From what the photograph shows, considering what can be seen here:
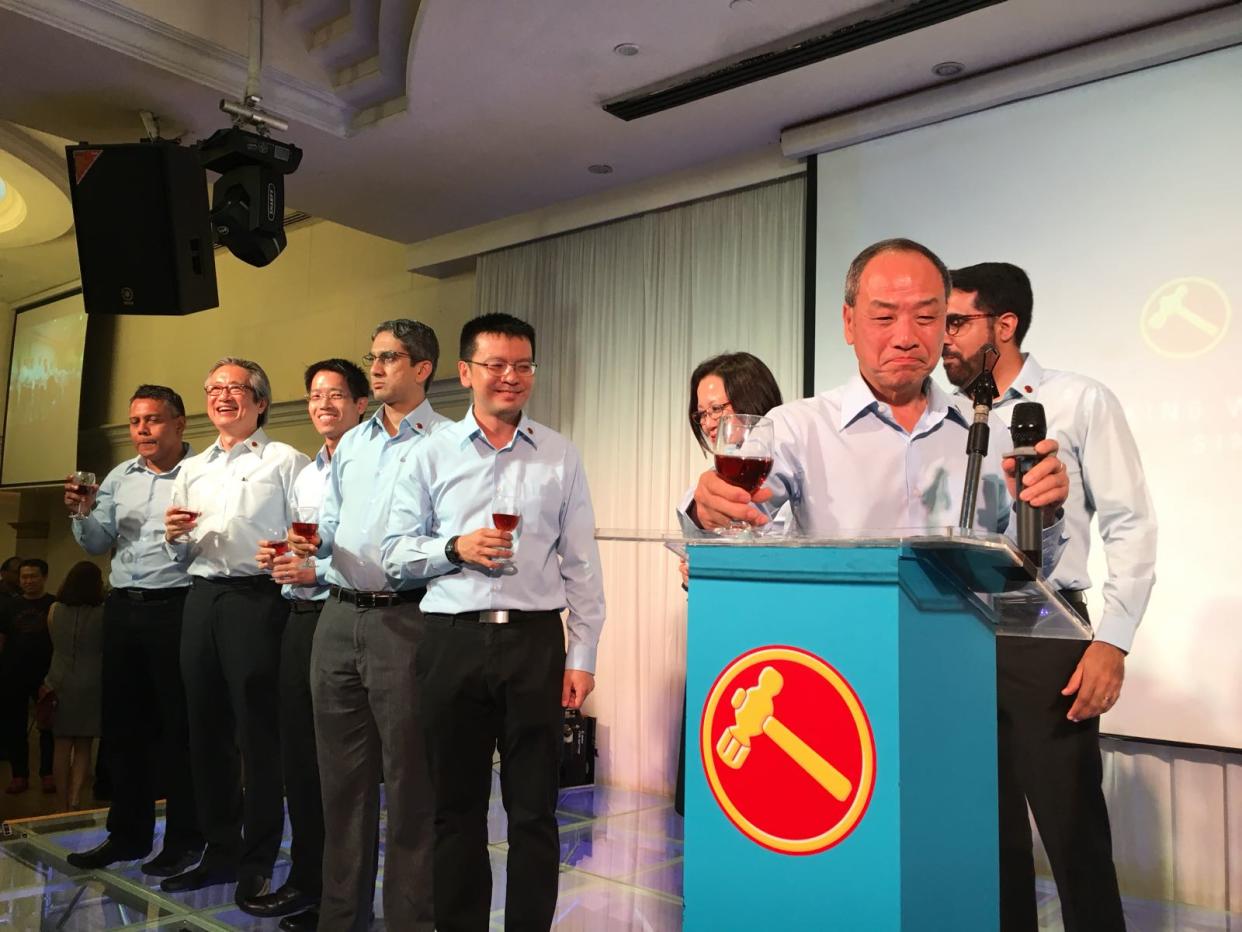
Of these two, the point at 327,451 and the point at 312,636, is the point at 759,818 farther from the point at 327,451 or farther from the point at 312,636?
the point at 327,451

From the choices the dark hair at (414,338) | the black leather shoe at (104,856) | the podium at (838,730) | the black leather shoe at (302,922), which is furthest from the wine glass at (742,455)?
the black leather shoe at (104,856)

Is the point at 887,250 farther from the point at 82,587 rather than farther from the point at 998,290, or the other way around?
the point at 82,587

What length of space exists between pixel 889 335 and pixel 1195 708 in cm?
261

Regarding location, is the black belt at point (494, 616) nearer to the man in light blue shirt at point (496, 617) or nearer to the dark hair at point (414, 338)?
the man in light blue shirt at point (496, 617)

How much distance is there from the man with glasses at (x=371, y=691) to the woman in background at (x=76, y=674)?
256 centimetres

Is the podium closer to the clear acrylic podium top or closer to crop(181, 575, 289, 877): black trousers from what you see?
the clear acrylic podium top

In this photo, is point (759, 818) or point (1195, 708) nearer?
point (759, 818)

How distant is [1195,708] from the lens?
345 centimetres

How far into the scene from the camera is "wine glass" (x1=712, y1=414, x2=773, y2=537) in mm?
1361

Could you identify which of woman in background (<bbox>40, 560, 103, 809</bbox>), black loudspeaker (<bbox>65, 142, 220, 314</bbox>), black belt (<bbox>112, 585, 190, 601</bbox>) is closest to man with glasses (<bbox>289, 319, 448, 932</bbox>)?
black belt (<bbox>112, 585, 190, 601</bbox>)

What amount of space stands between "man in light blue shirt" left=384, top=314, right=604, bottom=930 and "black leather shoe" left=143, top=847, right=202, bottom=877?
1561 millimetres

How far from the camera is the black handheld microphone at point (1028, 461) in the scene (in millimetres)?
1390

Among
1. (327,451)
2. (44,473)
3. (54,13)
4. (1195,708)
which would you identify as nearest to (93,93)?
(54,13)

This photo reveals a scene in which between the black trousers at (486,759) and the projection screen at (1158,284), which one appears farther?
the projection screen at (1158,284)
